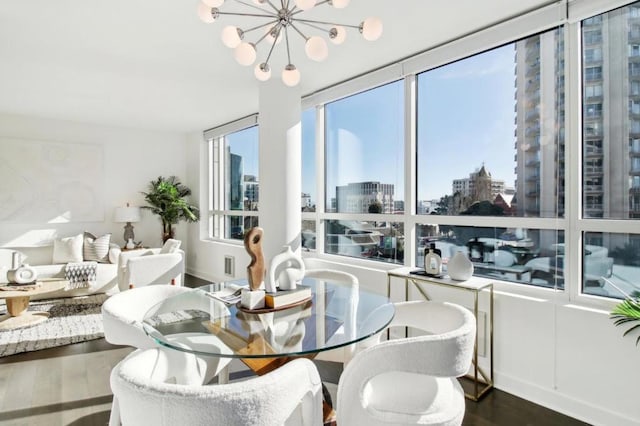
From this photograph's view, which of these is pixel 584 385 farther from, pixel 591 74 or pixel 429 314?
pixel 591 74

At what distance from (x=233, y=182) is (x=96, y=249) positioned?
2256 millimetres

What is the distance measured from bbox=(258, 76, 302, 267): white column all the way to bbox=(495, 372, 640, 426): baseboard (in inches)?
86.6

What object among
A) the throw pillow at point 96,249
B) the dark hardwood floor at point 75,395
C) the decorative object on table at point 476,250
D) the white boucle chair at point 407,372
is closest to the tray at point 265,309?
the white boucle chair at point 407,372

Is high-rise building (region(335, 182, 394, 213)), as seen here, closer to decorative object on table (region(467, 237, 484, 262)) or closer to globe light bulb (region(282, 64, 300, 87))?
decorative object on table (region(467, 237, 484, 262))

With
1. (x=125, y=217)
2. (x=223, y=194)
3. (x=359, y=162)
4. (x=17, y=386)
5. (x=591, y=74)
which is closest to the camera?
(x=591, y=74)

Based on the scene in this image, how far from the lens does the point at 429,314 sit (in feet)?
6.31

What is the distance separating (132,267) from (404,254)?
9.88 ft

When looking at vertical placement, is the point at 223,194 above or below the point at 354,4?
below

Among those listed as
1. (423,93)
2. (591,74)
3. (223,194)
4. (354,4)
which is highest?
(354,4)

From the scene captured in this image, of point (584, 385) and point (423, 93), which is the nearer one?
point (584, 385)

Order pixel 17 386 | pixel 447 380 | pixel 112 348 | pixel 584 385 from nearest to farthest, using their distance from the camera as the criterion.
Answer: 1. pixel 447 380
2. pixel 584 385
3. pixel 17 386
4. pixel 112 348

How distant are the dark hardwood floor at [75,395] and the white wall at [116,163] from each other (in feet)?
9.88

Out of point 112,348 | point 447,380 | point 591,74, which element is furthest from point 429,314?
point 112,348

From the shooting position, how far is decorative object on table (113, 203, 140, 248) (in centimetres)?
579
